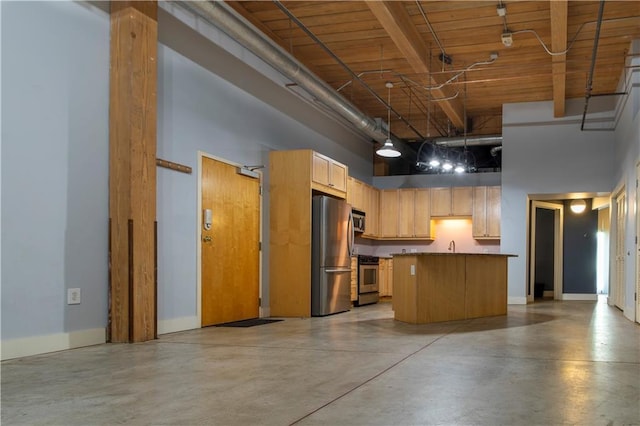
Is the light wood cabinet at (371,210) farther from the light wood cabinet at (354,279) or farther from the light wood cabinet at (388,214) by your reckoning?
the light wood cabinet at (354,279)

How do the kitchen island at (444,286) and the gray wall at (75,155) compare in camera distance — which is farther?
the kitchen island at (444,286)

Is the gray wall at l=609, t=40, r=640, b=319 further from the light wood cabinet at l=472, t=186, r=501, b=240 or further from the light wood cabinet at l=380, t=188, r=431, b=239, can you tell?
the light wood cabinet at l=380, t=188, r=431, b=239

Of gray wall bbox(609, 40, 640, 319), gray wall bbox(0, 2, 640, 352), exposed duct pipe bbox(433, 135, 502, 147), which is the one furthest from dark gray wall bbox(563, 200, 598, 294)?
gray wall bbox(609, 40, 640, 319)

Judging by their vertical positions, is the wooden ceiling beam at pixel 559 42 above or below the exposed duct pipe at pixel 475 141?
above

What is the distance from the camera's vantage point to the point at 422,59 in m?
7.98

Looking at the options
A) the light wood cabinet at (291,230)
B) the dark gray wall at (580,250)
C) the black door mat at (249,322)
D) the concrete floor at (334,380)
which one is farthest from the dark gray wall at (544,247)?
A: the black door mat at (249,322)

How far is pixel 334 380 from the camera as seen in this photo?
12.2 ft

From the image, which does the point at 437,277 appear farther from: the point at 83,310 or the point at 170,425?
the point at 170,425

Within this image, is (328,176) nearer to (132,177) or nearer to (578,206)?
(132,177)

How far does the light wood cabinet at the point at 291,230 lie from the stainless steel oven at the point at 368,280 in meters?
2.29

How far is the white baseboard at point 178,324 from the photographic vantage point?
6004 mm

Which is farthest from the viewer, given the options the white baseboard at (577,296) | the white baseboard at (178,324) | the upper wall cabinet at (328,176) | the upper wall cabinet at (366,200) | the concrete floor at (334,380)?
the white baseboard at (577,296)


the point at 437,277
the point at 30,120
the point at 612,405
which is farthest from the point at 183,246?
the point at 612,405

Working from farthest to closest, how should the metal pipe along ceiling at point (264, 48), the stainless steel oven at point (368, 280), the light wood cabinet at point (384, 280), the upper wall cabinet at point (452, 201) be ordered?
the upper wall cabinet at point (452, 201) < the light wood cabinet at point (384, 280) < the stainless steel oven at point (368, 280) < the metal pipe along ceiling at point (264, 48)
